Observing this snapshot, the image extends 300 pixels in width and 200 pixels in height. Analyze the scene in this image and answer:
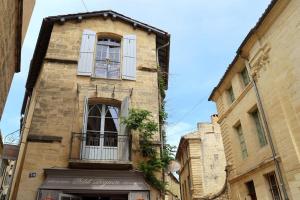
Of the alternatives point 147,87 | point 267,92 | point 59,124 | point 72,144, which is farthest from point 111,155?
point 267,92

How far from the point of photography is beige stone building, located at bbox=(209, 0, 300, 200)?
26.3 feet

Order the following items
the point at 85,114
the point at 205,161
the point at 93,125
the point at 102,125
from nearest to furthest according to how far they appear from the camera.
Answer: the point at 85,114 < the point at 102,125 < the point at 93,125 < the point at 205,161

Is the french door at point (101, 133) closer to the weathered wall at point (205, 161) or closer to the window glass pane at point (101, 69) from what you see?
the window glass pane at point (101, 69)

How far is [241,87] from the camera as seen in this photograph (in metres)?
11.9

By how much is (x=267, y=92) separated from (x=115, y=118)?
5.50 meters

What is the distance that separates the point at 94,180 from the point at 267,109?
Result: 6506 mm

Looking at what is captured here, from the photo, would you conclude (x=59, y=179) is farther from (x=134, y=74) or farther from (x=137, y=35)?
(x=137, y=35)

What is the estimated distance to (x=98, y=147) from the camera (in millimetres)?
7777

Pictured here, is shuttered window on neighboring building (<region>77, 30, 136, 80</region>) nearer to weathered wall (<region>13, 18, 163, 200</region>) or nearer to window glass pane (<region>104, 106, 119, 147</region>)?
weathered wall (<region>13, 18, 163, 200</region>)

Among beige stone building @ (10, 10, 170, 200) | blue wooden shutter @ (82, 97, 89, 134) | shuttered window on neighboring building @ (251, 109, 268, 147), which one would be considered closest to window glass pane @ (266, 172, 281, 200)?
shuttered window on neighboring building @ (251, 109, 268, 147)

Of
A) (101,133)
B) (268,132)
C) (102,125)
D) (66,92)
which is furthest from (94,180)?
(268,132)

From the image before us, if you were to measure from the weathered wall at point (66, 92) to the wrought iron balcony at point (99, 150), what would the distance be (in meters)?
0.27

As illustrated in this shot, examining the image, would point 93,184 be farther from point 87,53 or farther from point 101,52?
point 101,52

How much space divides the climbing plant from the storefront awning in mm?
274
